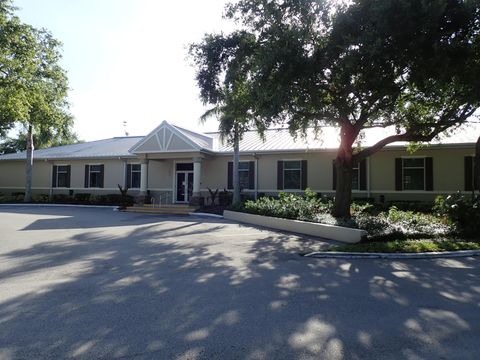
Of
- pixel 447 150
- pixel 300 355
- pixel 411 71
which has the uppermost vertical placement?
pixel 411 71

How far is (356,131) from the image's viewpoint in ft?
49.6

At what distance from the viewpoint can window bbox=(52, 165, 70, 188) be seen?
28.6 metres

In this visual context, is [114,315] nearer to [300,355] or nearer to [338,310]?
[300,355]

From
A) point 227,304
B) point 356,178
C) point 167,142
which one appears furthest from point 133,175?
point 227,304

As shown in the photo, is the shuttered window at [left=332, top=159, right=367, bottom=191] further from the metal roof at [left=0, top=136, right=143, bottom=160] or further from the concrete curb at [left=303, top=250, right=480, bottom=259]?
the metal roof at [left=0, top=136, right=143, bottom=160]

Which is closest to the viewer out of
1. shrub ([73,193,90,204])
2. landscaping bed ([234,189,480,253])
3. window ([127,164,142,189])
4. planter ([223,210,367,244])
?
landscaping bed ([234,189,480,253])

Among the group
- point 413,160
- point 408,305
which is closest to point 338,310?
point 408,305

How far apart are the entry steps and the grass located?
1221 centimetres

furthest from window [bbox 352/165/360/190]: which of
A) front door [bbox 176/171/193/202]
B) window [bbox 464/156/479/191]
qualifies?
front door [bbox 176/171/193/202]

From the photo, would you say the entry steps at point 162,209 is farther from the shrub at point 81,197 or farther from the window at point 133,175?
the shrub at point 81,197

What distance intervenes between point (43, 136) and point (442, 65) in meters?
29.7

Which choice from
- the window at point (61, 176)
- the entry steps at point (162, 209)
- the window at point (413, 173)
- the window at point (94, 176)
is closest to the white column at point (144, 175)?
the entry steps at point (162, 209)

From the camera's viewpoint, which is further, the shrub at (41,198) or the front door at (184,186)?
the shrub at (41,198)

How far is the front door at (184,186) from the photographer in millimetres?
25547
